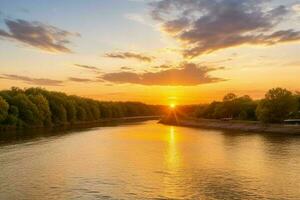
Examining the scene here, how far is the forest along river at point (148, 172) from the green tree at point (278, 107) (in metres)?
63.5

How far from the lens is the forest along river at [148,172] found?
46.8m

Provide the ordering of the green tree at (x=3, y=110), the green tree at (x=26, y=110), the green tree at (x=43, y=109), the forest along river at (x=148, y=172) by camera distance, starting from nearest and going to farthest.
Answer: the forest along river at (x=148, y=172) → the green tree at (x=3, y=110) → the green tree at (x=26, y=110) → the green tree at (x=43, y=109)

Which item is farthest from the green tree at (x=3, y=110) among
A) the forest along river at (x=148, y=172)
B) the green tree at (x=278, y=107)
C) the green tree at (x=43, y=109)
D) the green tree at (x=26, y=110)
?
the green tree at (x=278, y=107)

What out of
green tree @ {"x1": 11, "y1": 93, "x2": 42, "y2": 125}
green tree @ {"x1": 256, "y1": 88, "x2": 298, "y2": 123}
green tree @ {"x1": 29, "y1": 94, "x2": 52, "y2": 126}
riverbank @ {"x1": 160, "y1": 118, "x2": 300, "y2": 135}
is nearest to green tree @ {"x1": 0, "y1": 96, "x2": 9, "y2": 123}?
green tree @ {"x1": 11, "y1": 93, "x2": 42, "y2": 125}

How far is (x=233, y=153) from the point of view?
82875 millimetres

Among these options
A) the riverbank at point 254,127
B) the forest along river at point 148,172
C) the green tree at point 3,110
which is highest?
the green tree at point 3,110

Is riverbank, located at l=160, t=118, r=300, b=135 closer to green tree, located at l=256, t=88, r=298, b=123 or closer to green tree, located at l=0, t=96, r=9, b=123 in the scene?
green tree, located at l=256, t=88, r=298, b=123

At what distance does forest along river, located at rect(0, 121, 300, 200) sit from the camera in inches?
1842

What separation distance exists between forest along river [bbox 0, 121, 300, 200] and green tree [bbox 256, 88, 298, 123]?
63545 millimetres

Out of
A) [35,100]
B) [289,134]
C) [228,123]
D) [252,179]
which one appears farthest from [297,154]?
[35,100]

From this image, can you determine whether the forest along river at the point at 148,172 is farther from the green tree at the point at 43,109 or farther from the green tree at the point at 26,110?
the green tree at the point at 43,109

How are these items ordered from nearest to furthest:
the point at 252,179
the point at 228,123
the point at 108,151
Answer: the point at 252,179 < the point at 108,151 < the point at 228,123

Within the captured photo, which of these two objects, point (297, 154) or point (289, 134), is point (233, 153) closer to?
point (297, 154)

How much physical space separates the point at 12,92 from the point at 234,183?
14828 cm
